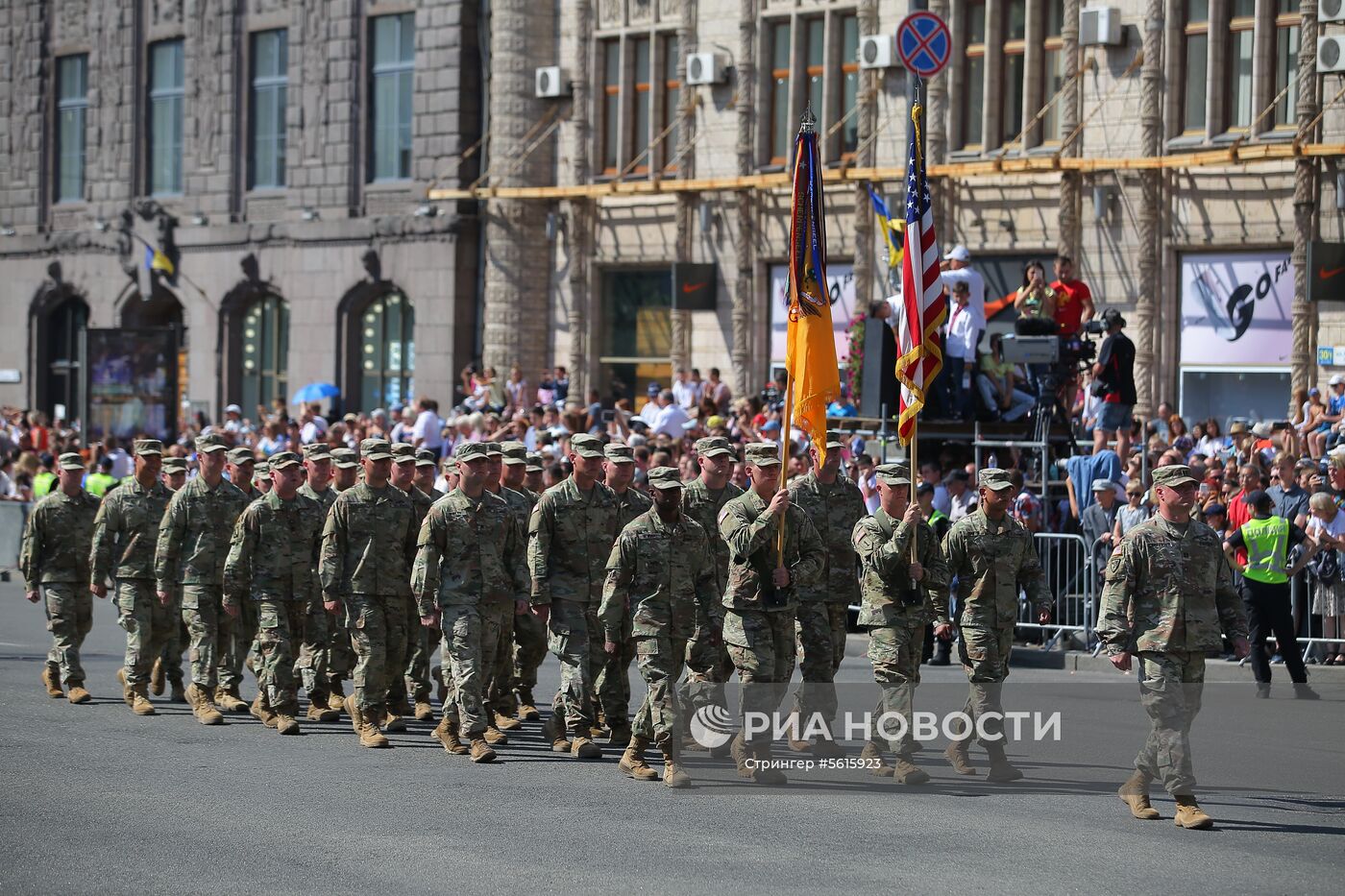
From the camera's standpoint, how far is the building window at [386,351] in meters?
35.9

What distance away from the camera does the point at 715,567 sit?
1249 centimetres

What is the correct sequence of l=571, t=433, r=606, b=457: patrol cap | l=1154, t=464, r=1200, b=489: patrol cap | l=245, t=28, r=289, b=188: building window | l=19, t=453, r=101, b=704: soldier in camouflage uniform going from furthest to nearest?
l=245, t=28, r=289, b=188: building window < l=19, t=453, r=101, b=704: soldier in camouflage uniform < l=571, t=433, r=606, b=457: patrol cap < l=1154, t=464, r=1200, b=489: patrol cap

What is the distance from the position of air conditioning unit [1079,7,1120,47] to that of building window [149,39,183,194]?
2069cm

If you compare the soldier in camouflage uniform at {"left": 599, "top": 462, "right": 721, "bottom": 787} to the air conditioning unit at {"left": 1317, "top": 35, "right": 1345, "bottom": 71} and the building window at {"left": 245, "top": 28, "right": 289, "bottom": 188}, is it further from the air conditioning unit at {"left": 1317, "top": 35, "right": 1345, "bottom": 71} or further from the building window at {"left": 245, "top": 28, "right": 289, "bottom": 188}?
the building window at {"left": 245, "top": 28, "right": 289, "bottom": 188}

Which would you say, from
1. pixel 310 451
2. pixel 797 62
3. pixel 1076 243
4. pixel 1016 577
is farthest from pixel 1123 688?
pixel 797 62

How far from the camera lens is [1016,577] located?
1251cm

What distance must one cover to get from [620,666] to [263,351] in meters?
26.8

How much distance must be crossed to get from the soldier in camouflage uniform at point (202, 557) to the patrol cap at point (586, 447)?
3149 millimetres

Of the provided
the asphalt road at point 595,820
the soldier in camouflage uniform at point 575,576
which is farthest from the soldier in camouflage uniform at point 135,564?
the soldier in camouflage uniform at point 575,576

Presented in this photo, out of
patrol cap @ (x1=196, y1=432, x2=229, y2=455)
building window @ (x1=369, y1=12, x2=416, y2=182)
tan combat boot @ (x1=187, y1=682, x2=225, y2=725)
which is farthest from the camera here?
building window @ (x1=369, y1=12, x2=416, y2=182)

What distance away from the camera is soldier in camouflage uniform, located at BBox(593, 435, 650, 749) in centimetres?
1302

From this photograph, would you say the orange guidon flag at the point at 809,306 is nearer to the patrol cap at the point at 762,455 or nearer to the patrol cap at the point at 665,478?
the patrol cap at the point at 762,455

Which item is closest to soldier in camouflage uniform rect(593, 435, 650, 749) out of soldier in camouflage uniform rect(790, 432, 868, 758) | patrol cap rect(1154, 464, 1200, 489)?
soldier in camouflage uniform rect(790, 432, 868, 758)

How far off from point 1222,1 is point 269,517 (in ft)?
54.2
